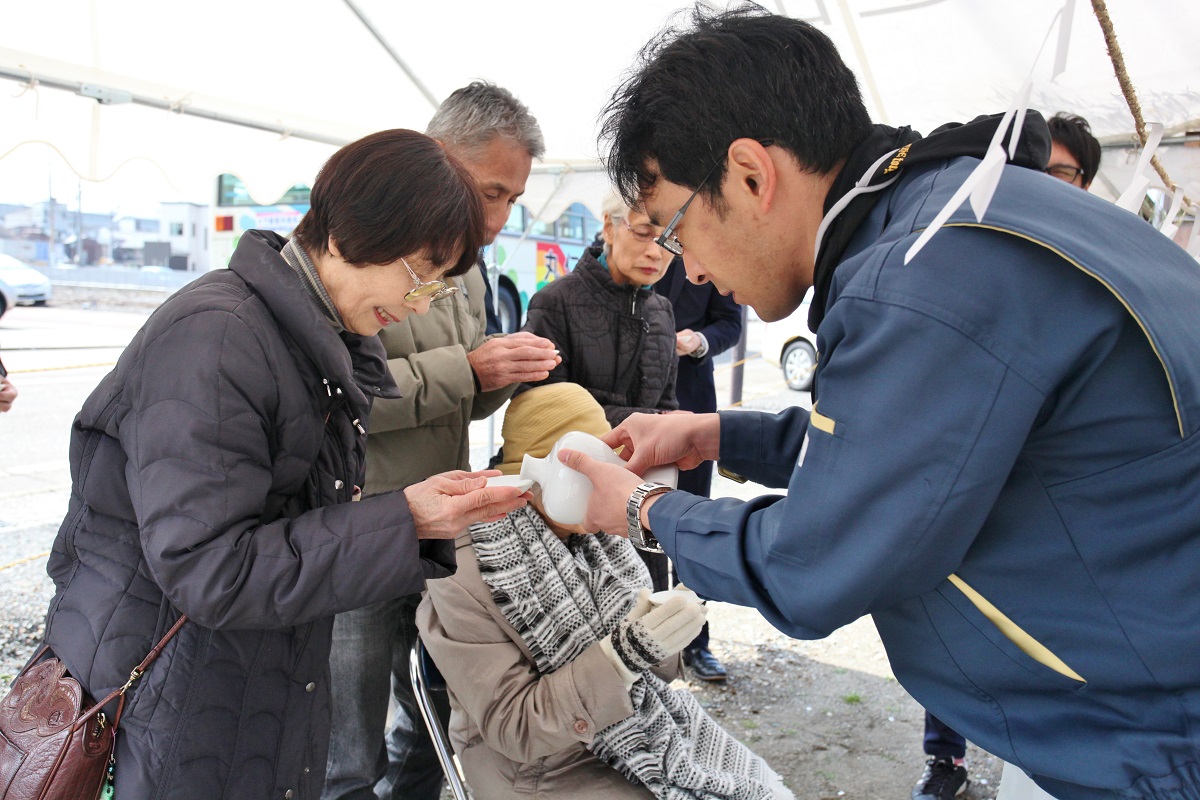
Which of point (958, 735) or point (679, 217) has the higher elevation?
point (679, 217)

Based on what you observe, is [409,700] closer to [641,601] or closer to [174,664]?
[641,601]

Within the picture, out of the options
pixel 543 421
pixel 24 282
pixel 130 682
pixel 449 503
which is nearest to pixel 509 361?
pixel 543 421

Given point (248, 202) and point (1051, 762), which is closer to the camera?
point (1051, 762)

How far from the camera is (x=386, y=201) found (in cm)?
144

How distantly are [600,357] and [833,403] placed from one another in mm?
2055

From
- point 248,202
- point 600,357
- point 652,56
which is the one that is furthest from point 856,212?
point 248,202

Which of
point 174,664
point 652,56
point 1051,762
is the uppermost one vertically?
point 652,56

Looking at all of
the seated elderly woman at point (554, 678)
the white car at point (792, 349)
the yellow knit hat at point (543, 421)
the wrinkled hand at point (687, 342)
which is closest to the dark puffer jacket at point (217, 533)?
the seated elderly woman at point (554, 678)

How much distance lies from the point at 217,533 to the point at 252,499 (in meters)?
0.07

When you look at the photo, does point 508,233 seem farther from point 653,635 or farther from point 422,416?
point 653,635

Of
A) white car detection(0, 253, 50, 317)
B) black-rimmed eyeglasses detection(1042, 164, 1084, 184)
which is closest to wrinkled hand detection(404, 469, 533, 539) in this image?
black-rimmed eyeglasses detection(1042, 164, 1084, 184)

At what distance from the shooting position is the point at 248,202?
1119 cm

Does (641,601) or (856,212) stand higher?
(856,212)

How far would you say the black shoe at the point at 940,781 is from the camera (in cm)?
296
